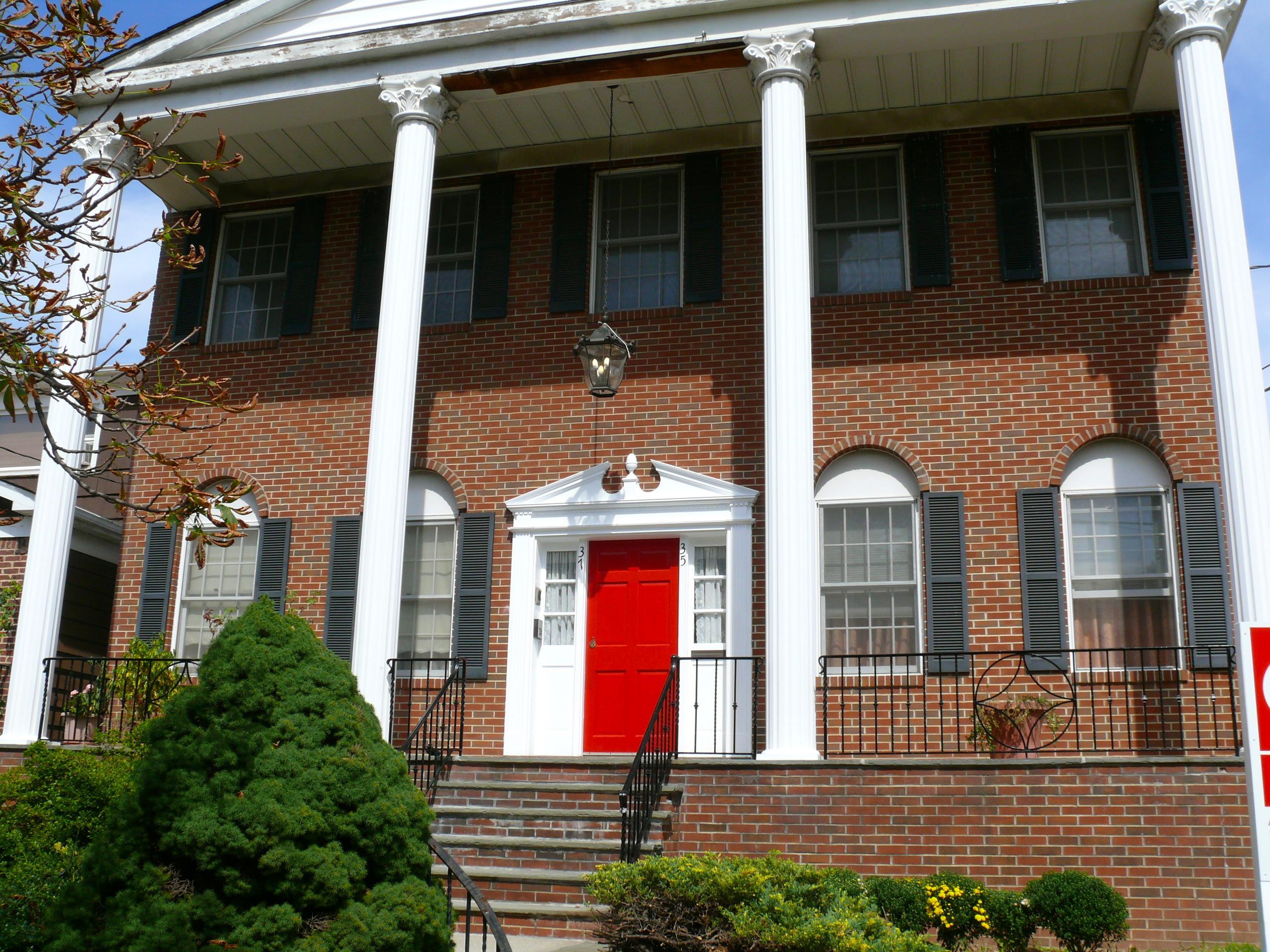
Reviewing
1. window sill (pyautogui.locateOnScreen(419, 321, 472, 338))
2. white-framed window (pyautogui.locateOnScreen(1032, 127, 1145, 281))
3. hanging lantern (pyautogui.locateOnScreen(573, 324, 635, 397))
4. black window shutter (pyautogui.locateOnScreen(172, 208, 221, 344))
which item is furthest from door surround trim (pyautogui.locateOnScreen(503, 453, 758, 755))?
black window shutter (pyautogui.locateOnScreen(172, 208, 221, 344))

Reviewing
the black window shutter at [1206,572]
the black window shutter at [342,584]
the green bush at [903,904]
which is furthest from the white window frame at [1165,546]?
the black window shutter at [342,584]

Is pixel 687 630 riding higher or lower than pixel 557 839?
higher

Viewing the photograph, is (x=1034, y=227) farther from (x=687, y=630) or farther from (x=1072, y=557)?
(x=687, y=630)

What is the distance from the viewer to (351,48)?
39.1ft

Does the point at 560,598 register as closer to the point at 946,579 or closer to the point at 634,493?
the point at 634,493

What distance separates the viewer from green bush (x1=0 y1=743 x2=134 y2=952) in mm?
7533

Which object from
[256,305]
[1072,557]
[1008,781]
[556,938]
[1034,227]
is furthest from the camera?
[256,305]

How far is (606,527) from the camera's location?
12.1 metres

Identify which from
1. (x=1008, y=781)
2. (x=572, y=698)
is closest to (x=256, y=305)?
(x=572, y=698)

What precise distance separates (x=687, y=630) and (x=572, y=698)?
1287mm

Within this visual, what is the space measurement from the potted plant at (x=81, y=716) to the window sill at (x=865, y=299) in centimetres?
794

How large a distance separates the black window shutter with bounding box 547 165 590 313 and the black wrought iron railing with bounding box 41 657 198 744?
16.9 ft

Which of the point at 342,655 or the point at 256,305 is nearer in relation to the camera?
the point at 342,655

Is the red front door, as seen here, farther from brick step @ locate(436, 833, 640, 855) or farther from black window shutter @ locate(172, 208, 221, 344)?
black window shutter @ locate(172, 208, 221, 344)
